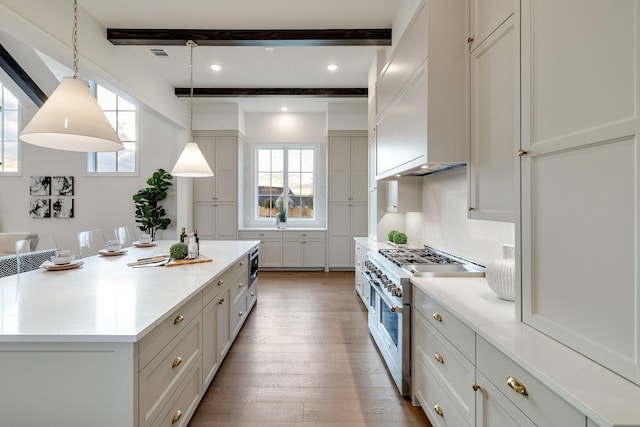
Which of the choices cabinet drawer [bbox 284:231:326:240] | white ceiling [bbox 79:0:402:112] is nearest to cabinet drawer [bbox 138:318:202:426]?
white ceiling [bbox 79:0:402:112]

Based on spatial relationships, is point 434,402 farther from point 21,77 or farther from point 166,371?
point 21,77

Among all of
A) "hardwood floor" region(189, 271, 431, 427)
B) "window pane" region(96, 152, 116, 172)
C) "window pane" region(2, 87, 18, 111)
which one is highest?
"window pane" region(2, 87, 18, 111)

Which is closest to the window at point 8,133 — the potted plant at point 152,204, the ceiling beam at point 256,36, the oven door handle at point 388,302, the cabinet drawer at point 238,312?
the potted plant at point 152,204

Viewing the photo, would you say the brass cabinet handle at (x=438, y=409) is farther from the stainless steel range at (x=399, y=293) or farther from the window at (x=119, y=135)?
the window at (x=119, y=135)

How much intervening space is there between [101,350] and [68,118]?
130 cm

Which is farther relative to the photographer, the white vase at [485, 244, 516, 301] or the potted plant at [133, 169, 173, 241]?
the potted plant at [133, 169, 173, 241]

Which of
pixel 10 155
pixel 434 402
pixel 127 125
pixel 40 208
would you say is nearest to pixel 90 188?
pixel 40 208

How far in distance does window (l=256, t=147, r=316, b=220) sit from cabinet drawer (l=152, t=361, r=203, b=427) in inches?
184

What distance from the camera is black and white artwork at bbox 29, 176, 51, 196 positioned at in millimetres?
5859

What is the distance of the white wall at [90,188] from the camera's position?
5867 mm

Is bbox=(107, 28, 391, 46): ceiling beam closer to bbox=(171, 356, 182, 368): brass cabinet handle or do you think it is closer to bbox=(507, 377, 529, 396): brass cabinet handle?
bbox=(171, 356, 182, 368): brass cabinet handle

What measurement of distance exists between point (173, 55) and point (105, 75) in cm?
101

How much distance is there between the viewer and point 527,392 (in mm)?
940

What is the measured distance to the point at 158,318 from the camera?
126cm
